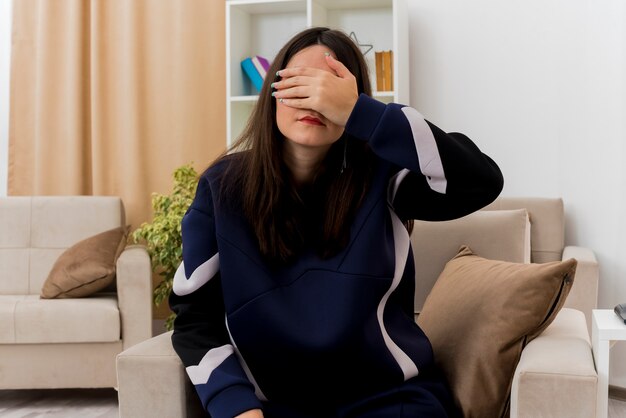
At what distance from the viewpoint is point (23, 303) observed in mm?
3244

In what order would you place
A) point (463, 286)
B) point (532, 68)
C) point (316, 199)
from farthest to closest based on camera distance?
point (532, 68) → point (463, 286) → point (316, 199)

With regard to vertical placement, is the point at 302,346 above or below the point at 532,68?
below

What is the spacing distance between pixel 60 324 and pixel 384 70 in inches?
66.8

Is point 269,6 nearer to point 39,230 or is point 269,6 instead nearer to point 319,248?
point 39,230

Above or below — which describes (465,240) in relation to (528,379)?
above

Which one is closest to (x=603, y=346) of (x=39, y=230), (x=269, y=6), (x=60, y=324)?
(x=60, y=324)

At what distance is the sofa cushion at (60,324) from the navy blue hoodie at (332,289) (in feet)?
5.84

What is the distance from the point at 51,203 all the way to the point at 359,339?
270cm

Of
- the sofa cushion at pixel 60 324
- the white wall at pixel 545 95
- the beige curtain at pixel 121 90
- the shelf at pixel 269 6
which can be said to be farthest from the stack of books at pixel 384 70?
the sofa cushion at pixel 60 324

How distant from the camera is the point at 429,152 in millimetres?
1353

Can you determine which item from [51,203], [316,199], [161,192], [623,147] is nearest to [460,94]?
[623,147]

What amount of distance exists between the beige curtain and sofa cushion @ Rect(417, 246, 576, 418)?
8.62ft

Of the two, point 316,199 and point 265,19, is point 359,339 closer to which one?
point 316,199

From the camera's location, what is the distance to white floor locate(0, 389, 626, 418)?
3.15m
